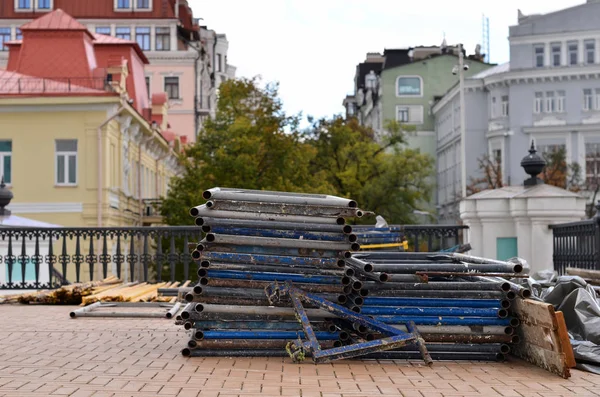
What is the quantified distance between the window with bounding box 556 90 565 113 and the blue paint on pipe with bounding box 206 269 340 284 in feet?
216

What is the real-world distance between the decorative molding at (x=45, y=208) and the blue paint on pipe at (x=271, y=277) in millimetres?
32416

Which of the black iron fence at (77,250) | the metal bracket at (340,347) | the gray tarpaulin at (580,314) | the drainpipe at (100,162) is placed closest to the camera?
the metal bracket at (340,347)

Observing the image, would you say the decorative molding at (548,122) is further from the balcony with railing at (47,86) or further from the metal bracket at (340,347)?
the metal bracket at (340,347)

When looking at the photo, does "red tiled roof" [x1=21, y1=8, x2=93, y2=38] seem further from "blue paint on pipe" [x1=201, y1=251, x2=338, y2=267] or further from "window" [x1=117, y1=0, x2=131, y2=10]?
"blue paint on pipe" [x1=201, y1=251, x2=338, y2=267]

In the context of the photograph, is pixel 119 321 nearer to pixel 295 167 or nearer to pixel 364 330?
pixel 364 330

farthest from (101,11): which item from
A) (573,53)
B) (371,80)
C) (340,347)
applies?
(340,347)

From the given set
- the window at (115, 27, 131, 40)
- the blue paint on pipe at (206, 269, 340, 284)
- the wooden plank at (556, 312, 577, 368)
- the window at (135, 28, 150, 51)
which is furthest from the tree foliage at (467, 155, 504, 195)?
the wooden plank at (556, 312, 577, 368)

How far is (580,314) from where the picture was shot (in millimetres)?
10531

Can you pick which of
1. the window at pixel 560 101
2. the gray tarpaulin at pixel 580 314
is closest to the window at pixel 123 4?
the window at pixel 560 101

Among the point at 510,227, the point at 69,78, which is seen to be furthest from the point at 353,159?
the point at 510,227

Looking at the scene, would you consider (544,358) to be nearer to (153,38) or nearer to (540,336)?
(540,336)

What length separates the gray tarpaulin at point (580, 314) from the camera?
985 centimetres

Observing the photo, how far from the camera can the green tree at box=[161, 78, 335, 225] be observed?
153 feet

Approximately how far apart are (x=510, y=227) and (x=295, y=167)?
99.7 feet
